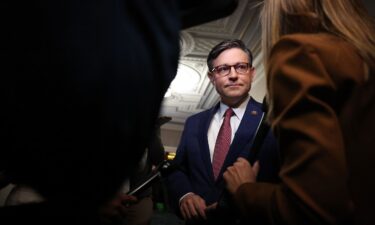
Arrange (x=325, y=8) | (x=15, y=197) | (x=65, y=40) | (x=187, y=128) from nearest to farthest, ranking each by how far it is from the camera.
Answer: (x=65, y=40), (x=325, y=8), (x=15, y=197), (x=187, y=128)

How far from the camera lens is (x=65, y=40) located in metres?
0.32

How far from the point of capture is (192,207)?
4.38 ft

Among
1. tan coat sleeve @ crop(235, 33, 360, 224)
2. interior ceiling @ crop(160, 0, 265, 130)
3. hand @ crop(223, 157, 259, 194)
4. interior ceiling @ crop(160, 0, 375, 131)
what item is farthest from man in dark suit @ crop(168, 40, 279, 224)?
interior ceiling @ crop(160, 0, 375, 131)

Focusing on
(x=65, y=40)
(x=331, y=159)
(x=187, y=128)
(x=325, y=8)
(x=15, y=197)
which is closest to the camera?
(x=65, y=40)

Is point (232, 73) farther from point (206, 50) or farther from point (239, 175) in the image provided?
point (206, 50)

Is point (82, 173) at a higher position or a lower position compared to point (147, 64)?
lower

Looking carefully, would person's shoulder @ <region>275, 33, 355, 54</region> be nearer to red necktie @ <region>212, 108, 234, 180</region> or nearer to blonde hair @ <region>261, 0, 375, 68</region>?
blonde hair @ <region>261, 0, 375, 68</region>

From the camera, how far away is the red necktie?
1521 mm

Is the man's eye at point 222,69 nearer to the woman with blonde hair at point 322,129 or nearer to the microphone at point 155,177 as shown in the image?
the microphone at point 155,177

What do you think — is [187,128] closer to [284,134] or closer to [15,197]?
[15,197]

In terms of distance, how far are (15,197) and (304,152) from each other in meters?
0.95

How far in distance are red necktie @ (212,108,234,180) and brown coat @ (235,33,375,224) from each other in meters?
0.76

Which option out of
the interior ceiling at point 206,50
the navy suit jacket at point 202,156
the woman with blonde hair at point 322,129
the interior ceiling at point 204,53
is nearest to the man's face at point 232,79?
the navy suit jacket at point 202,156

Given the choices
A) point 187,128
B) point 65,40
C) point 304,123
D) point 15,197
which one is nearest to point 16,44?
point 65,40
